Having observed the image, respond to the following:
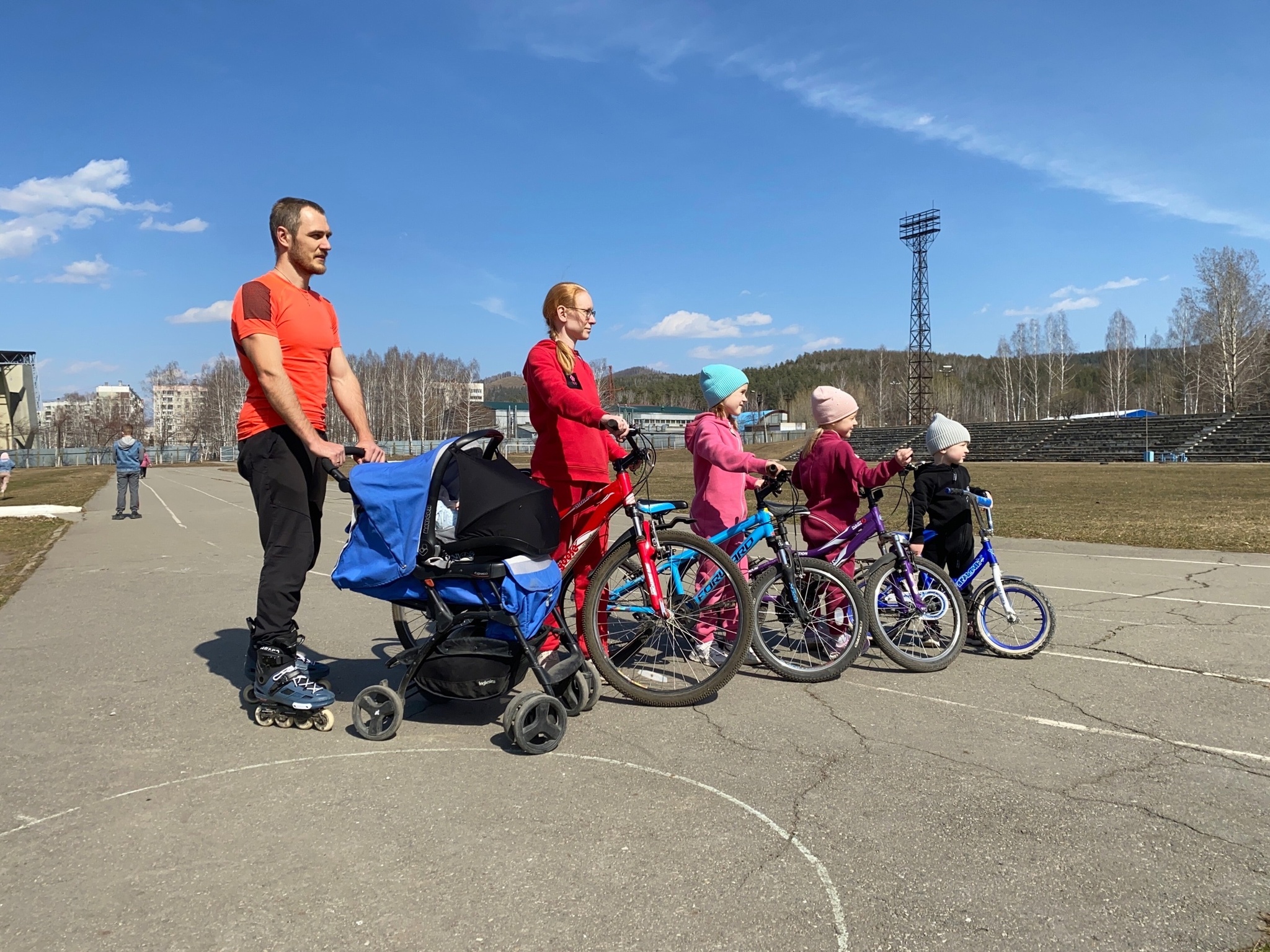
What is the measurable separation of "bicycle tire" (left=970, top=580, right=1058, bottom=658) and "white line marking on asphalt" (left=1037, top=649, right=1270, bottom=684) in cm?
10

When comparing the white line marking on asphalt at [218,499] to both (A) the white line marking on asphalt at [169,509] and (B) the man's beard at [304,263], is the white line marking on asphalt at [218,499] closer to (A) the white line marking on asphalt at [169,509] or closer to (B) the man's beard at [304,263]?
(A) the white line marking on asphalt at [169,509]

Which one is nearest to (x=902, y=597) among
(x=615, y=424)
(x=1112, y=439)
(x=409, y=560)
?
(x=615, y=424)

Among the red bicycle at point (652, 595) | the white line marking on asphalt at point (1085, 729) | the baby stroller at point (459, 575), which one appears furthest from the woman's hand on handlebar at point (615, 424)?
the white line marking on asphalt at point (1085, 729)

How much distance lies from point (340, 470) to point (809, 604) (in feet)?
8.54

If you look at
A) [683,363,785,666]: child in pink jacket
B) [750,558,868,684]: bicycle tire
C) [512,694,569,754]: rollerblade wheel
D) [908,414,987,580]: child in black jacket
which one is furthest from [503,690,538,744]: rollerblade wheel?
Result: [908,414,987,580]: child in black jacket

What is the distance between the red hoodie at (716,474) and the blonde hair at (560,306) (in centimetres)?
87

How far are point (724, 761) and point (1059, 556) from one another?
7857 mm

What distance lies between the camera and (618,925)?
2.35 metres

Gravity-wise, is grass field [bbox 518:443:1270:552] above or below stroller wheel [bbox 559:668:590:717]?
below

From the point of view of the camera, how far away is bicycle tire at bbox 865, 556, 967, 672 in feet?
16.5

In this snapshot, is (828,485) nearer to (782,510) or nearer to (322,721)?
(782,510)

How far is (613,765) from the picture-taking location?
140 inches

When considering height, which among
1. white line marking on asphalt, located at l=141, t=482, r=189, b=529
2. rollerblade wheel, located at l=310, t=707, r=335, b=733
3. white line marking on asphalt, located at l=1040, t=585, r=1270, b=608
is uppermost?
rollerblade wheel, located at l=310, t=707, r=335, b=733

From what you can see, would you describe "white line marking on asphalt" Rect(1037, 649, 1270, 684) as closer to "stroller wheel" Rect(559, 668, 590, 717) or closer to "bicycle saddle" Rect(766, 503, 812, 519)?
"bicycle saddle" Rect(766, 503, 812, 519)
